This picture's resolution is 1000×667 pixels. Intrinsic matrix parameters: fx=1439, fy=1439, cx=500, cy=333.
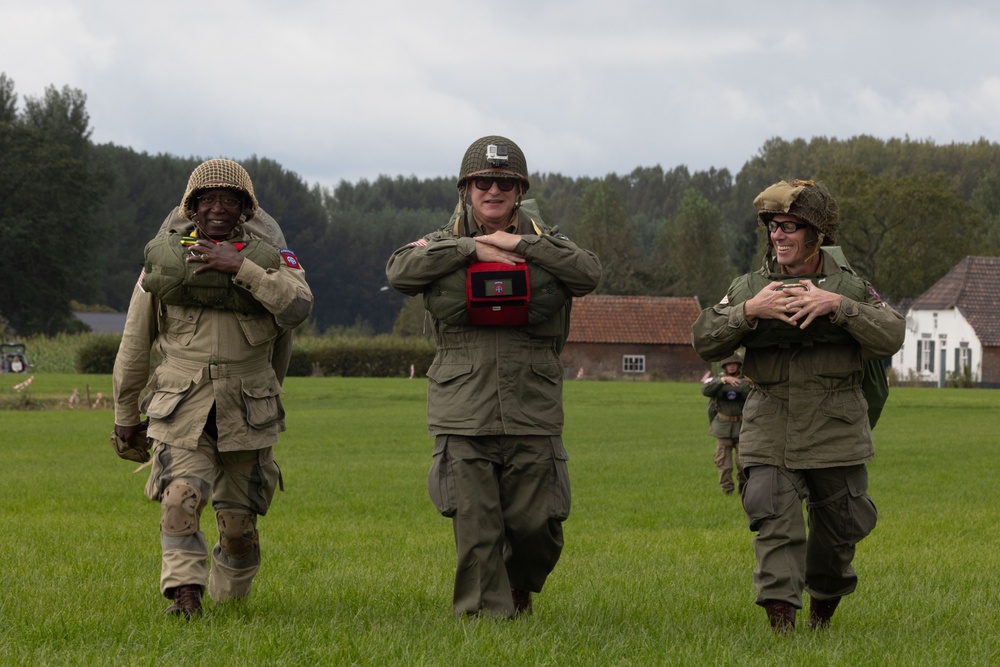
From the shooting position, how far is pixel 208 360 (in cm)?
696

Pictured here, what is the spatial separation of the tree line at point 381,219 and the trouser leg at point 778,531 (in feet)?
99.1

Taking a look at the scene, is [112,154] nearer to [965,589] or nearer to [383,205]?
[383,205]

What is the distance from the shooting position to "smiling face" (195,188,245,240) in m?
7.08

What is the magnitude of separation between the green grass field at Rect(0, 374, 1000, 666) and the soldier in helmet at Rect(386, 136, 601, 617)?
16.3 inches

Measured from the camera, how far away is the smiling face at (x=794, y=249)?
7055mm

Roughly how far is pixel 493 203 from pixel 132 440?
2.13 metres

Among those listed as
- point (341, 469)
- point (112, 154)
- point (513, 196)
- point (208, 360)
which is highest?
point (112, 154)

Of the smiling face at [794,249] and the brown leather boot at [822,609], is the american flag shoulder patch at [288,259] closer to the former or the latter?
the smiling face at [794,249]

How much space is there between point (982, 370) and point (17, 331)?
197 ft

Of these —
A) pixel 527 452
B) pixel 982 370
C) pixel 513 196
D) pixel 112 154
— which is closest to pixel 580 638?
pixel 527 452

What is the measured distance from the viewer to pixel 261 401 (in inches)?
277

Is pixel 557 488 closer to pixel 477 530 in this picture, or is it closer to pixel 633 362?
pixel 477 530

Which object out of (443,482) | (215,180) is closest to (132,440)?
(215,180)

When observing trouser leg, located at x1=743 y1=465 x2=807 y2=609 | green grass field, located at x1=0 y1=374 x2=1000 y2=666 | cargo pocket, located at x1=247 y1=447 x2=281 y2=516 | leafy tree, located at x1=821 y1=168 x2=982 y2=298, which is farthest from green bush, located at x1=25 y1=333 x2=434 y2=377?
trouser leg, located at x1=743 y1=465 x2=807 y2=609
